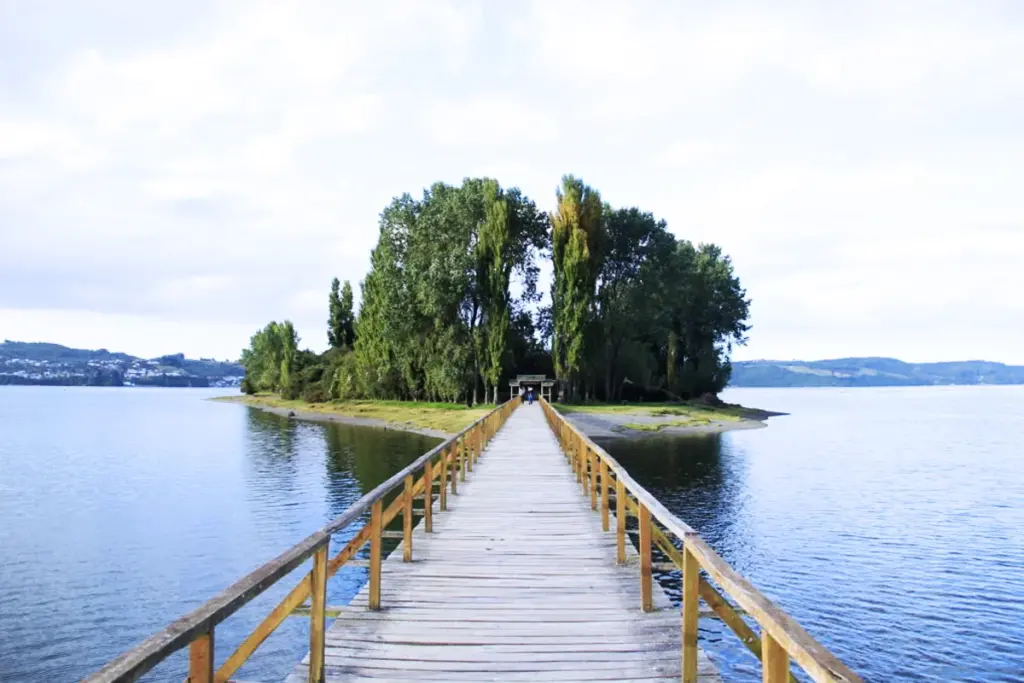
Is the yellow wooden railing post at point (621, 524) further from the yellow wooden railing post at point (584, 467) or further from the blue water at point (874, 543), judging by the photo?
the yellow wooden railing post at point (584, 467)

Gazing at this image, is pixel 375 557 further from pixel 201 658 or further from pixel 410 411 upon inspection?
pixel 410 411

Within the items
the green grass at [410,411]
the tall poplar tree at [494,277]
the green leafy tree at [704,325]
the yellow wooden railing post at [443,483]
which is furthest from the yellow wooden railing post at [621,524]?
the green leafy tree at [704,325]

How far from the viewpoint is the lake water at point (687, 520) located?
436 inches

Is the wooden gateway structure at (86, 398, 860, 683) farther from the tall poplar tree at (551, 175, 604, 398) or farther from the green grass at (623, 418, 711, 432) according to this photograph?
the tall poplar tree at (551, 175, 604, 398)

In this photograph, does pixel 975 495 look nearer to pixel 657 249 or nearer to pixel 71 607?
pixel 71 607

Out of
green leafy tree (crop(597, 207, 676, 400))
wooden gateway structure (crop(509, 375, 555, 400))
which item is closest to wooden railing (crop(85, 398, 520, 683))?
wooden gateway structure (crop(509, 375, 555, 400))

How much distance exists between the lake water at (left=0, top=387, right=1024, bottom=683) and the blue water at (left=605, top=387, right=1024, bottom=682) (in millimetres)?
56

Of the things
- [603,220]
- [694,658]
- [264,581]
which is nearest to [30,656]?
[264,581]

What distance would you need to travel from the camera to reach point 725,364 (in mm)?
66812

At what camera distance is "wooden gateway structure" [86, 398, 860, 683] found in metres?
3.37

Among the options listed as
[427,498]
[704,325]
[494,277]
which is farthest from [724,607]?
[704,325]

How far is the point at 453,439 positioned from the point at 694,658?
26.3ft

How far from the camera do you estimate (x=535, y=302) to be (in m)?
54.8

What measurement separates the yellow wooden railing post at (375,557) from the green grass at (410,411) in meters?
30.0
